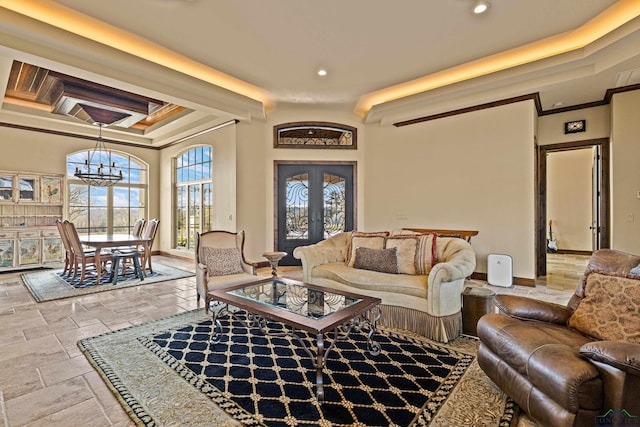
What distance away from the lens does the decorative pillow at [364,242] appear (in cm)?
403

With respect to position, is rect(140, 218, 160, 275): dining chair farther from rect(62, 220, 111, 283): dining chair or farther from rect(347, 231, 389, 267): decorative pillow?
rect(347, 231, 389, 267): decorative pillow

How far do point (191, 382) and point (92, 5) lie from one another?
3.89 m

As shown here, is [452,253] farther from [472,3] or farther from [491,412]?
[472,3]

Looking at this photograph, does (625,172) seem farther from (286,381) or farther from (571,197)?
(286,381)

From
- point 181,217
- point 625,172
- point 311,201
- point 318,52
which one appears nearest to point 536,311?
point 318,52

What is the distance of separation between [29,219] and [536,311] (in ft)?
30.1

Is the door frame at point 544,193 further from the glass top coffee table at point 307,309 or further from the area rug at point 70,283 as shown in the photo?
the area rug at point 70,283

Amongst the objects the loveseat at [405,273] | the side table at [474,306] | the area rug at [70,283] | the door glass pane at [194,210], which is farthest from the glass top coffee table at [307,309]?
the door glass pane at [194,210]

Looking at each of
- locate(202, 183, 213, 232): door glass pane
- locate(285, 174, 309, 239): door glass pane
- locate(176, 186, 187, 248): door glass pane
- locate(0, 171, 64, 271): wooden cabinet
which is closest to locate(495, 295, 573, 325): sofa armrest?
locate(285, 174, 309, 239): door glass pane

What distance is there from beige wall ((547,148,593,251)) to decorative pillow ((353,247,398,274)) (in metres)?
8.16

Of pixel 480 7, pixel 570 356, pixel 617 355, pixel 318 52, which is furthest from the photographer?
pixel 318 52

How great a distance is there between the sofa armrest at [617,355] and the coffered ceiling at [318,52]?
3.41 m

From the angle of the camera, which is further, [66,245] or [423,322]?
[66,245]

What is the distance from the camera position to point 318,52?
4.39 meters
